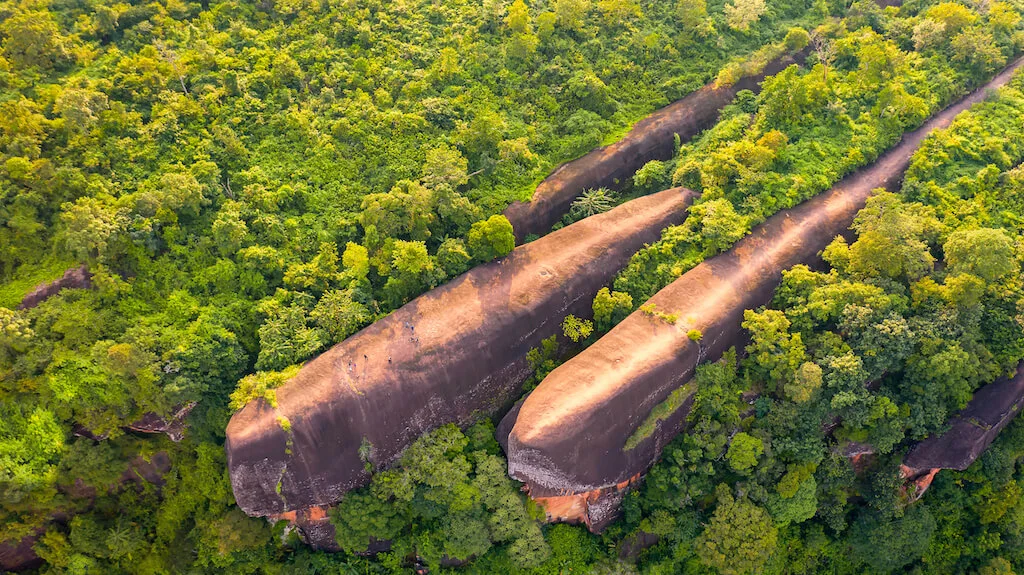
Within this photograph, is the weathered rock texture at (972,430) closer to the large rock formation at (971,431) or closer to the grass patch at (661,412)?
the large rock formation at (971,431)

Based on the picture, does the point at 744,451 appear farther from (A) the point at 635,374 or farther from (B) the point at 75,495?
(B) the point at 75,495

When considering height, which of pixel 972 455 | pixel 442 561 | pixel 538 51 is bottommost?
pixel 442 561

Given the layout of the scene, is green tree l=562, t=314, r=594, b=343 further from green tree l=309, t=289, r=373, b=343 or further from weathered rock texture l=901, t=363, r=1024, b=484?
weathered rock texture l=901, t=363, r=1024, b=484

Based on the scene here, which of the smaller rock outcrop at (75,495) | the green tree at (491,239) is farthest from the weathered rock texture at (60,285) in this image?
the green tree at (491,239)

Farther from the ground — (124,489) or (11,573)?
(124,489)

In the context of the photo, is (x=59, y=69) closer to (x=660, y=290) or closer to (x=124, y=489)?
(x=124, y=489)

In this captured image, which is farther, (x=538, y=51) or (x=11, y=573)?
(x=538, y=51)

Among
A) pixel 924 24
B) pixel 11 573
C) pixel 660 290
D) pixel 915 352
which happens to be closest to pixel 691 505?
pixel 660 290
